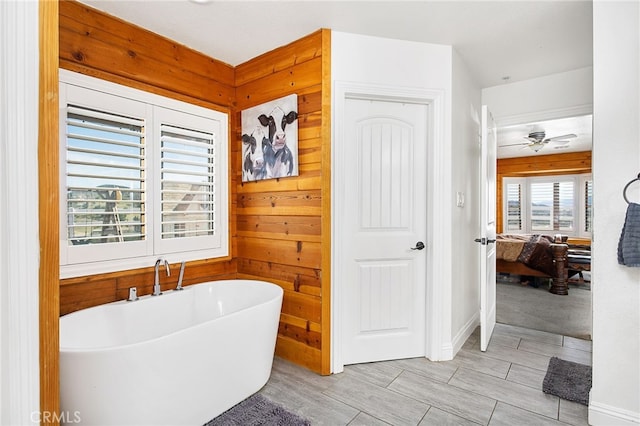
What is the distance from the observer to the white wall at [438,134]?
248 cm

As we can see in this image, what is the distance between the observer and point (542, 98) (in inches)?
129

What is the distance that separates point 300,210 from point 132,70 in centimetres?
157

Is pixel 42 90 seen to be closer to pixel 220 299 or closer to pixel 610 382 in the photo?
pixel 220 299

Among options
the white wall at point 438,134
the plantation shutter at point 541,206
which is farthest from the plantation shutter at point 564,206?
the white wall at point 438,134

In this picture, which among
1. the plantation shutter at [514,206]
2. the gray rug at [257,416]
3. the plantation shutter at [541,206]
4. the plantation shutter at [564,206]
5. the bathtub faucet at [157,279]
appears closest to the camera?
the gray rug at [257,416]

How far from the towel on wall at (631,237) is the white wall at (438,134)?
1082mm

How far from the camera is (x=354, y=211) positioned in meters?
2.60

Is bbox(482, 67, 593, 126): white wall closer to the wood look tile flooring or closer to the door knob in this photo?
the door knob

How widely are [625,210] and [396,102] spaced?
161cm

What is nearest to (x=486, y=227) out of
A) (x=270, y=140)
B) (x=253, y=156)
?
(x=270, y=140)

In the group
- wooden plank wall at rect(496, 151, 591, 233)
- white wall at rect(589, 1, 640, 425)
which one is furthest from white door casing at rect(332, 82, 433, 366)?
wooden plank wall at rect(496, 151, 591, 233)

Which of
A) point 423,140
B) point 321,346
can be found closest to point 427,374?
point 321,346
